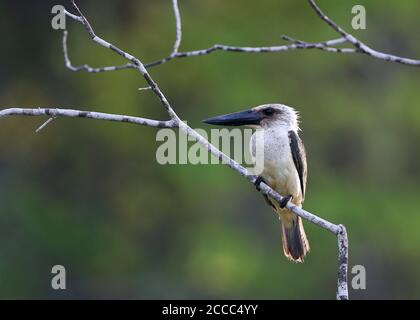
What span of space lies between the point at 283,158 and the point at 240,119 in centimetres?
52

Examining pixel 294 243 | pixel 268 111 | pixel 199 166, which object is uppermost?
pixel 199 166

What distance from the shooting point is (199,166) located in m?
17.1

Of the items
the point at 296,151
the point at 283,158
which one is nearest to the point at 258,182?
the point at 283,158

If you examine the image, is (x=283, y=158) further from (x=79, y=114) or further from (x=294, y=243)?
(x=79, y=114)

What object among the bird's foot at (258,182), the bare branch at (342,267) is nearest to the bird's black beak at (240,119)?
the bird's foot at (258,182)

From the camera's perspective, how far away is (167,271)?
1762cm

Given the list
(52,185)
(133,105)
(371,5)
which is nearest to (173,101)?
(133,105)

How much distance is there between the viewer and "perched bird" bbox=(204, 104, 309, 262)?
8.45 m

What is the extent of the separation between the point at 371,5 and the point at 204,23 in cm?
311

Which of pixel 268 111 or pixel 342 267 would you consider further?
pixel 268 111

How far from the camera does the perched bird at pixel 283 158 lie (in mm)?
8445

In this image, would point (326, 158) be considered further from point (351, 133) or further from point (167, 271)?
point (167, 271)

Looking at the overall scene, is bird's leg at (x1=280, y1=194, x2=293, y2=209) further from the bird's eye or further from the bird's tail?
the bird's eye

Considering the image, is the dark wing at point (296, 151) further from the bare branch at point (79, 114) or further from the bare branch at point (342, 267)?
the bare branch at point (342, 267)
